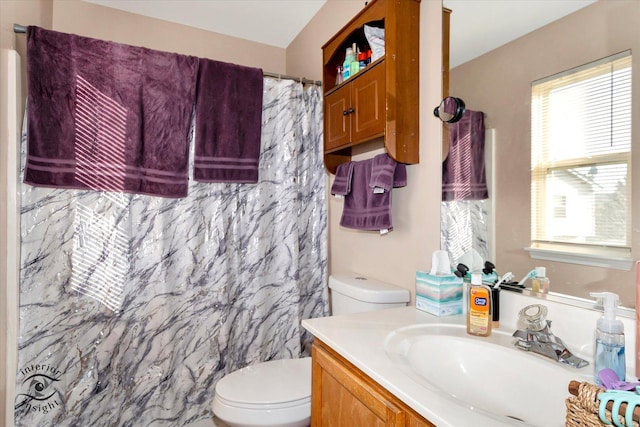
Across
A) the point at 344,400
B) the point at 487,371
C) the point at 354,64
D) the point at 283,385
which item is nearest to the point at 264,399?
the point at 283,385

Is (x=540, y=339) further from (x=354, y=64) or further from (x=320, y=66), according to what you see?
(x=320, y=66)

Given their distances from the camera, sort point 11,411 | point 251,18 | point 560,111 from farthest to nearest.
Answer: point 251,18 → point 11,411 → point 560,111

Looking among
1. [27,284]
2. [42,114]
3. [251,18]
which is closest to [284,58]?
[251,18]

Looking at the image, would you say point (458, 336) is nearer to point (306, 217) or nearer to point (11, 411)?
point (306, 217)

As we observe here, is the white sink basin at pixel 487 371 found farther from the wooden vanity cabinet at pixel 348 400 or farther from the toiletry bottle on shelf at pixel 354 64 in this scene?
the toiletry bottle on shelf at pixel 354 64

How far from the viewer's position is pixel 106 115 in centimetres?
176

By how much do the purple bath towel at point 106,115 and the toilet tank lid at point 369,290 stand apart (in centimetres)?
97

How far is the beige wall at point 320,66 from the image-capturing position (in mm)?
1415

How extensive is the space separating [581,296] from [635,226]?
0.21 m

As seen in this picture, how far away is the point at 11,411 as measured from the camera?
159cm

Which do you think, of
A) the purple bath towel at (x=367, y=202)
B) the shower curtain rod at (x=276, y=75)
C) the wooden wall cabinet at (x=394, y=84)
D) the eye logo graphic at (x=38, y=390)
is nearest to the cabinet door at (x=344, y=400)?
the purple bath towel at (x=367, y=202)

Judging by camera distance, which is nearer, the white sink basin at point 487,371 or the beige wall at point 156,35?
the white sink basin at point 487,371

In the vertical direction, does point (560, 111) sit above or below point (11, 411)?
above

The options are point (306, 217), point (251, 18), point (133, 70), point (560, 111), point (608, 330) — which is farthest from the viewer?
point (251, 18)
